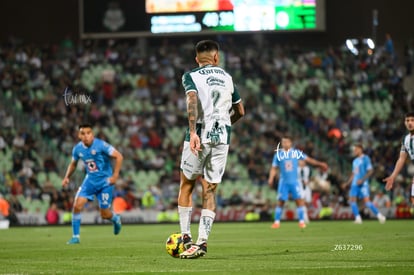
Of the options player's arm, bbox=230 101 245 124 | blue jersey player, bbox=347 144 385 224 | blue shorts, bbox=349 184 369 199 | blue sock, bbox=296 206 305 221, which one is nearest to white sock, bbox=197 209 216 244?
player's arm, bbox=230 101 245 124

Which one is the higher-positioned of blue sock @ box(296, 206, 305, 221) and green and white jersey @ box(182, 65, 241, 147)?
green and white jersey @ box(182, 65, 241, 147)

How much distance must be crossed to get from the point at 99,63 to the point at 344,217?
511 inches

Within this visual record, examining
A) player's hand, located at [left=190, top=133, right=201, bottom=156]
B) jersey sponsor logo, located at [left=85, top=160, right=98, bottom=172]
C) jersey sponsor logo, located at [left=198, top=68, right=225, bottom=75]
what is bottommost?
jersey sponsor logo, located at [left=85, top=160, right=98, bottom=172]

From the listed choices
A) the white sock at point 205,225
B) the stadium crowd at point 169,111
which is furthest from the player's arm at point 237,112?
the stadium crowd at point 169,111

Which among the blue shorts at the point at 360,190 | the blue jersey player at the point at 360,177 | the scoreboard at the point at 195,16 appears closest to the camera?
the blue jersey player at the point at 360,177

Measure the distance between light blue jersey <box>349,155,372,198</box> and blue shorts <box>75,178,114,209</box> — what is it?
36.4ft

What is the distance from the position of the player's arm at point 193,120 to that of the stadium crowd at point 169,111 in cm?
2102

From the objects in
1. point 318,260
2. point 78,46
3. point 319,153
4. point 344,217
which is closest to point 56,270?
point 318,260

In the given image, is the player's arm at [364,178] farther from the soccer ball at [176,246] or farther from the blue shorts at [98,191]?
the soccer ball at [176,246]

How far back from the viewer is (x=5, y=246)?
1608cm

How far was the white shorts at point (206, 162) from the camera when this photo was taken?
11602 millimetres

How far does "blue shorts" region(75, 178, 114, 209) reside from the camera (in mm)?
18609

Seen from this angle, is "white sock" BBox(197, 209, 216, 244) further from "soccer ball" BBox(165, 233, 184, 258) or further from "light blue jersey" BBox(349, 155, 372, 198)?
"light blue jersey" BBox(349, 155, 372, 198)

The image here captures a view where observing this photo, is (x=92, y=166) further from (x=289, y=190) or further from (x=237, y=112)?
(x=289, y=190)
